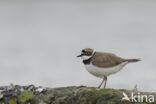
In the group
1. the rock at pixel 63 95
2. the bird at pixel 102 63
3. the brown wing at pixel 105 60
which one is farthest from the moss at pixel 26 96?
the brown wing at pixel 105 60

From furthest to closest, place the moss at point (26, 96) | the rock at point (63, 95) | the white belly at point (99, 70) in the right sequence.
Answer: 1. the moss at point (26, 96)
2. the white belly at point (99, 70)
3. the rock at point (63, 95)

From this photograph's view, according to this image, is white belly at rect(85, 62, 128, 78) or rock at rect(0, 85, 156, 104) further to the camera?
white belly at rect(85, 62, 128, 78)

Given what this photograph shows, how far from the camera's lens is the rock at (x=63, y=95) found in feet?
39.9

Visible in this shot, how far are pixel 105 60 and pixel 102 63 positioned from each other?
0.37 feet

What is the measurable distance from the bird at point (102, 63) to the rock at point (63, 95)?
34 centimetres

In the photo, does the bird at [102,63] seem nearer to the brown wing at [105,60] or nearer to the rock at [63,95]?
the brown wing at [105,60]

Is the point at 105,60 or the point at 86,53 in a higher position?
the point at 86,53

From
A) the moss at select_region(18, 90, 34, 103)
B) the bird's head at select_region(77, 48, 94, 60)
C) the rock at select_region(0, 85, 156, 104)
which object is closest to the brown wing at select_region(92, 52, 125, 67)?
the bird's head at select_region(77, 48, 94, 60)

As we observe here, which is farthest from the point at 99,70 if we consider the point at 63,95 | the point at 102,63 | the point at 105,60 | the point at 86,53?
the point at 63,95

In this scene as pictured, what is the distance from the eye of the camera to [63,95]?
41.4 ft

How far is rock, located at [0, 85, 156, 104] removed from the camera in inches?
479

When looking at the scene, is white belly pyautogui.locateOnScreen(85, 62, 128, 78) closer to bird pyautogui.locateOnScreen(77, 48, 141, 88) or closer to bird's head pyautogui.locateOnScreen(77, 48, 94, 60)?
bird pyautogui.locateOnScreen(77, 48, 141, 88)

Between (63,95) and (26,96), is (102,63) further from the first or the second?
(26,96)

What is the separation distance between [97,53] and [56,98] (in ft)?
4.21
